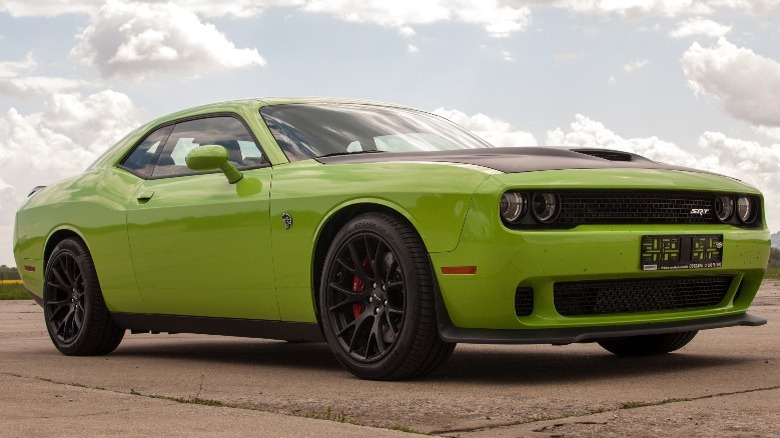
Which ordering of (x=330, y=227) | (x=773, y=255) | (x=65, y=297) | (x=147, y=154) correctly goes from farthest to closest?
(x=773, y=255) → (x=65, y=297) → (x=147, y=154) → (x=330, y=227)

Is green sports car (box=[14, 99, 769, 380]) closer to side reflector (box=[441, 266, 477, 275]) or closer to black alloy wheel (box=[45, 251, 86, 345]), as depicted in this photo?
side reflector (box=[441, 266, 477, 275])

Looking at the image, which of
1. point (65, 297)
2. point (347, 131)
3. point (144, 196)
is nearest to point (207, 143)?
point (144, 196)

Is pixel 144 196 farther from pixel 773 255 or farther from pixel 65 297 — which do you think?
pixel 773 255

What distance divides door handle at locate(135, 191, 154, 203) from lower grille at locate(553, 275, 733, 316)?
2866mm

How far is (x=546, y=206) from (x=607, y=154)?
884 millimetres

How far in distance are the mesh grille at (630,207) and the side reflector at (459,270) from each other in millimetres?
453

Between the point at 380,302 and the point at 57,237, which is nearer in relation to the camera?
the point at 380,302

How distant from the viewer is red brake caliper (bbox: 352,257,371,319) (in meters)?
5.76

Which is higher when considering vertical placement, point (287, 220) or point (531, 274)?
point (287, 220)

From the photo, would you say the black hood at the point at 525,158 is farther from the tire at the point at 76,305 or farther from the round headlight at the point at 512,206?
the tire at the point at 76,305

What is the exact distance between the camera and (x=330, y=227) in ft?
19.6

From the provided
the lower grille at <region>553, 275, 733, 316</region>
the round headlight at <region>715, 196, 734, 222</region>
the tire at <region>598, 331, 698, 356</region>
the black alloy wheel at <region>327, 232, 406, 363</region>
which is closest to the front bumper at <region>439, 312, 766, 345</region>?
the lower grille at <region>553, 275, 733, 316</region>

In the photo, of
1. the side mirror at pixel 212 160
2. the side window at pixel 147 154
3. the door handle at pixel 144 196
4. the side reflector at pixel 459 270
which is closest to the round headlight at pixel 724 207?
the side reflector at pixel 459 270

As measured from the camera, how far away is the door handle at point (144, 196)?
23.7 ft
